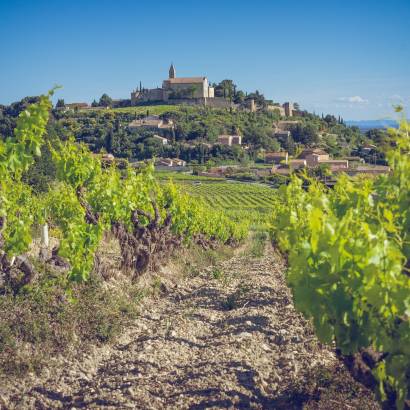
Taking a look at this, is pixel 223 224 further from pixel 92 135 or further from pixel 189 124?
pixel 189 124

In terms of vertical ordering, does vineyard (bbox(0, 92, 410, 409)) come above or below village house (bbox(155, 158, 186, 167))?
below

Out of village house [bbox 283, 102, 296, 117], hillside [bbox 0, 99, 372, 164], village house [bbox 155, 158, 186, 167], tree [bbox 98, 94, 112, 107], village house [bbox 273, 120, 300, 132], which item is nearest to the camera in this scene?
village house [bbox 155, 158, 186, 167]

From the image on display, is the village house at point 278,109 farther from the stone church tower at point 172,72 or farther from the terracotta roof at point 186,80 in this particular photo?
the stone church tower at point 172,72

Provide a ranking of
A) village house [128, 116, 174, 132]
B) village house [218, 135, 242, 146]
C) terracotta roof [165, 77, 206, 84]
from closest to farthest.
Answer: village house [218, 135, 242, 146] < village house [128, 116, 174, 132] < terracotta roof [165, 77, 206, 84]

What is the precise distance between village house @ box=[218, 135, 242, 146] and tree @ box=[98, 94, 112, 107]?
45283 millimetres

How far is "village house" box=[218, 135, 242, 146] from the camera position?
262ft

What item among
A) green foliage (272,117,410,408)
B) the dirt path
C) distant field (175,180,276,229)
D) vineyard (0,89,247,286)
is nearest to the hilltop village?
distant field (175,180,276,229)

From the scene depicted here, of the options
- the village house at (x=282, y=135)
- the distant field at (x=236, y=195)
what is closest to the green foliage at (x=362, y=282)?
the distant field at (x=236, y=195)

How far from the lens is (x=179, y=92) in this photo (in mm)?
110750

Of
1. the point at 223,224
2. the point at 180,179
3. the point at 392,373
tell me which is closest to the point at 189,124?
the point at 180,179

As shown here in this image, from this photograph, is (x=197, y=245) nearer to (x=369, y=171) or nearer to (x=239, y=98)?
(x=369, y=171)

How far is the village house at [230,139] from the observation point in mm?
80000

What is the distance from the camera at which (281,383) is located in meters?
5.16

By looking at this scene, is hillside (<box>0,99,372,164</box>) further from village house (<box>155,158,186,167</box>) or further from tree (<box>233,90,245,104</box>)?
tree (<box>233,90,245,104</box>)
